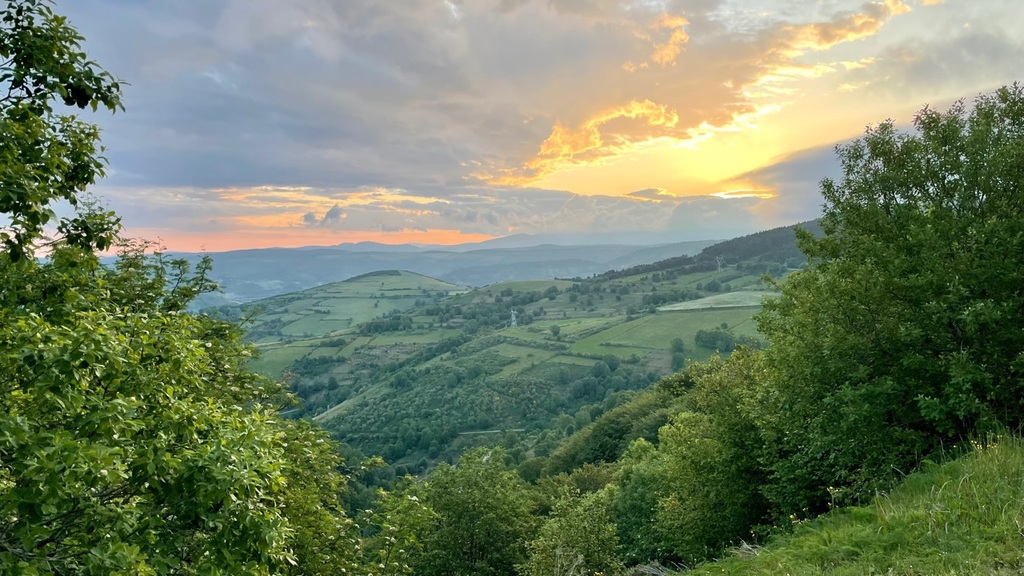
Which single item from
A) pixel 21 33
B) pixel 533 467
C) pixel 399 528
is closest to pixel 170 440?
pixel 21 33

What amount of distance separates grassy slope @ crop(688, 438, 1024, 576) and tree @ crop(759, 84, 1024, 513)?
2.79 meters

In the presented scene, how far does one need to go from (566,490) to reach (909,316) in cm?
2226

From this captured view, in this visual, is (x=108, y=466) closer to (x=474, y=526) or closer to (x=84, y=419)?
(x=84, y=419)

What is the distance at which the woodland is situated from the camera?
20.1 feet

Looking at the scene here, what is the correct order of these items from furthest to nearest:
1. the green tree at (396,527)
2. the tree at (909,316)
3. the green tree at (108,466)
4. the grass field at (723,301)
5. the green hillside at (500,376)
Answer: the grass field at (723,301)
the green hillside at (500,376)
the green tree at (396,527)
the tree at (909,316)
the green tree at (108,466)

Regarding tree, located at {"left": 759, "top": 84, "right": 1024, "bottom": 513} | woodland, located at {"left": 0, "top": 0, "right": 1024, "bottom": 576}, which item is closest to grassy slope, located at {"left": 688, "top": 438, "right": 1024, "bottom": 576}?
woodland, located at {"left": 0, "top": 0, "right": 1024, "bottom": 576}

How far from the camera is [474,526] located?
31719 mm

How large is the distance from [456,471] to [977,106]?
103ft

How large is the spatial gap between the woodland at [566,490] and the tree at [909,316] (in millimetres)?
79

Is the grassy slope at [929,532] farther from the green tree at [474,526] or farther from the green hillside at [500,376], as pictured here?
the green hillside at [500,376]

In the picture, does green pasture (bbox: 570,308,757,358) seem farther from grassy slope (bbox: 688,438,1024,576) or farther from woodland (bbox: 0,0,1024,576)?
grassy slope (bbox: 688,438,1024,576)

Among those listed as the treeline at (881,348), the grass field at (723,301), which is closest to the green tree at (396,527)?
the treeline at (881,348)

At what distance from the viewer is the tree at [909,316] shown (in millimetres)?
13125

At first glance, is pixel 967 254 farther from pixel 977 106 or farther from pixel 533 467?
pixel 533 467
